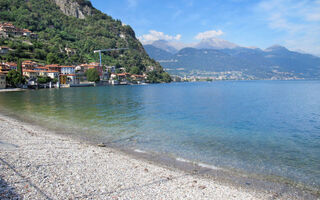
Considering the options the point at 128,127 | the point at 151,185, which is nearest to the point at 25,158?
the point at 151,185

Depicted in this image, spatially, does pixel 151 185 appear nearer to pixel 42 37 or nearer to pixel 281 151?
pixel 281 151

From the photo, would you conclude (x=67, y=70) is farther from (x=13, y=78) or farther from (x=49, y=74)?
(x=13, y=78)

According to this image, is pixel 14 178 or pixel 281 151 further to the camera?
pixel 281 151

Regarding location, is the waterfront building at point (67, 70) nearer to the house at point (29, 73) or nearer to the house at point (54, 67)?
the house at point (54, 67)

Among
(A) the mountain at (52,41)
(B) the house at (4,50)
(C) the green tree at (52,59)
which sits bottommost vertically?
(C) the green tree at (52,59)

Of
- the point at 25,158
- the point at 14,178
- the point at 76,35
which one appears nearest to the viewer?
the point at 14,178

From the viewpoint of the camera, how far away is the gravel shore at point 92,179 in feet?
20.4

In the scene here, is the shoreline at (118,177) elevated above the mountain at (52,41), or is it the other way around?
the mountain at (52,41)

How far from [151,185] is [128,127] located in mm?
11126

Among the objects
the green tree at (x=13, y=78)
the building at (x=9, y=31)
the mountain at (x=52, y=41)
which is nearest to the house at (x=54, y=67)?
the mountain at (x=52, y=41)

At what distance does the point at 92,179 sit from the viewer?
7.32 metres

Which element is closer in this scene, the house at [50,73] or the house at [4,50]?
the house at [50,73]

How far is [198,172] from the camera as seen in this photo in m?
8.99

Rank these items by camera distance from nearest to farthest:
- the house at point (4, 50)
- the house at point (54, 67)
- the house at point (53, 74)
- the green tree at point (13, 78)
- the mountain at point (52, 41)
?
1. the green tree at point (13, 78)
2. the house at point (53, 74)
3. the house at point (4, 50)
4. the house at point (54, 67)
5. the mountain at point (52, 41)
